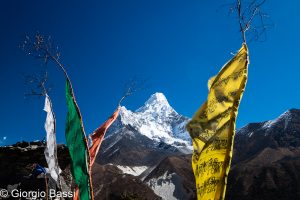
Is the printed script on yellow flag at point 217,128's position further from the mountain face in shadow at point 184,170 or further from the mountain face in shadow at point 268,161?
the mountain face in shadow at point 268,161

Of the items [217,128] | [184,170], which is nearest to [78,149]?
[217,128]

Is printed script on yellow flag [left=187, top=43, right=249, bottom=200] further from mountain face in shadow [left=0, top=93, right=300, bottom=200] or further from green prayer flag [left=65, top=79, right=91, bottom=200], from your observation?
mountain face in shadow [left=0, top=93, right=300, bottom=200]

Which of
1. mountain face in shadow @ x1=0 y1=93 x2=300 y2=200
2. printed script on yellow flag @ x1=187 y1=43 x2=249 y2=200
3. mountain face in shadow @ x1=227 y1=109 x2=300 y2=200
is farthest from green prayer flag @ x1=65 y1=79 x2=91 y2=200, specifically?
mountain face in shadow @ x1=227 y1=109 x2=300 y2=200

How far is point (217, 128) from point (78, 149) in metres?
2.22

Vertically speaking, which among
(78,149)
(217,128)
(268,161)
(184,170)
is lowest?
(217,128)

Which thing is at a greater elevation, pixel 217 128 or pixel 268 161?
pixel 268 161

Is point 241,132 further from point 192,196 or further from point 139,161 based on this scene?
point 192,196

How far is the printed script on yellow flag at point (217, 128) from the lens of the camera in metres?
4.20

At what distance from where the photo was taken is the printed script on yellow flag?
13.8 ft

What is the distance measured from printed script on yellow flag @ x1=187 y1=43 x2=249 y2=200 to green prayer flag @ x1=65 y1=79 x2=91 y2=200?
1563mm

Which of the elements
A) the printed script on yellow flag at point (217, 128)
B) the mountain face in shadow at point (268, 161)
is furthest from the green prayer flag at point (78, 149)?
the mountain face in shadow at point (268, 161)

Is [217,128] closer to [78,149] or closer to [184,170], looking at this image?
[78,149]

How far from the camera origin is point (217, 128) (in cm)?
448

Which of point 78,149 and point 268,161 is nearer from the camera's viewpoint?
point 78,149
